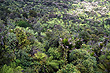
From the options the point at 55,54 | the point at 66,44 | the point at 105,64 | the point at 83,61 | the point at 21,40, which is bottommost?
the point at 105,64

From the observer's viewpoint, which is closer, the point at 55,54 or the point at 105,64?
the point at 105,64

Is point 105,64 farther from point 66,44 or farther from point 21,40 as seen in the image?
point 21,40

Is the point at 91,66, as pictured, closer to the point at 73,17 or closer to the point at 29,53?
the point at 29,53

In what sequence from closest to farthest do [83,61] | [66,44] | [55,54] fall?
[83,61]
[55,54]
[66,44]

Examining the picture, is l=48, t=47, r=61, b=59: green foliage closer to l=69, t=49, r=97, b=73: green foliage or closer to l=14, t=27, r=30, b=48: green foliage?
l=69, t=49, r=97, b=73: green foliage

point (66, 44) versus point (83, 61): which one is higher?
point (66, 44)

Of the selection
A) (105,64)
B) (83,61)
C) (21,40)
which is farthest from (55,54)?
(105,64)

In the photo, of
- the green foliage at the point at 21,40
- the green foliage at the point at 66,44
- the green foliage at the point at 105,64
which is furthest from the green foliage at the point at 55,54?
the green foliage at the point at 105,64

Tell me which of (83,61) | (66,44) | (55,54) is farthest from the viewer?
(66,44)

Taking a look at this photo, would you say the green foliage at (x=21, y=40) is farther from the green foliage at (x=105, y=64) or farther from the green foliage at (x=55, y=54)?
the green foliage at (x=105, y=64)

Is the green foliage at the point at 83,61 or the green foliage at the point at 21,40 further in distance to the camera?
the green foliage at the point at 21,40

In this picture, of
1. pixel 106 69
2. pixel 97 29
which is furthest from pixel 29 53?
pixel 97 29
